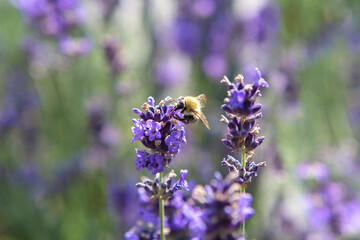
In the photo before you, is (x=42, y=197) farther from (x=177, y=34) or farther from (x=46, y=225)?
(x=177, y=34)

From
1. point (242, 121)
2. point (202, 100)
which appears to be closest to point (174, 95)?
point (202, 100)

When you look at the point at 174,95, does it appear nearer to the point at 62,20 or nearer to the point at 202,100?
the point at 62,20

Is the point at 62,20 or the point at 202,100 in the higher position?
the point at 62,20

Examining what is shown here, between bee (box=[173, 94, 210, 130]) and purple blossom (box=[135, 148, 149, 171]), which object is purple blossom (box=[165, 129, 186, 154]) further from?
bee (box=[173, 94, 210, 130])

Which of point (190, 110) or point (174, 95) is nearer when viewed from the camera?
point (190, 110)

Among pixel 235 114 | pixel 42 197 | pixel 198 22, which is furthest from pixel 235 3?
pixel 235 114

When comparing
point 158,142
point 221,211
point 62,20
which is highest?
point 62,20

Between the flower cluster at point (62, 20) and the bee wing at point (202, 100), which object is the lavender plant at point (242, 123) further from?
the flower cluster at point (62, 20)

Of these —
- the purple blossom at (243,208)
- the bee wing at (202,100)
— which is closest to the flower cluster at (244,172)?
the purple blossom at (243,208)
